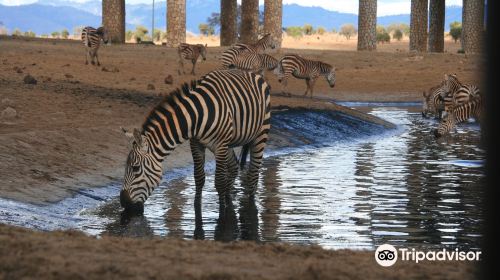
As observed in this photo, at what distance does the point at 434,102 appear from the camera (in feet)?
89.2

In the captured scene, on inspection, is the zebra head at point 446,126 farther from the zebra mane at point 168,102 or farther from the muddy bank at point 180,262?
the muddy bank at point 180,262

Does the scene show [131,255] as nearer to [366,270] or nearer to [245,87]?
[366,270]

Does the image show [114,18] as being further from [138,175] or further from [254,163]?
[138,175]

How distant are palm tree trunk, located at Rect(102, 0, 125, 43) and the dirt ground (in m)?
5.35

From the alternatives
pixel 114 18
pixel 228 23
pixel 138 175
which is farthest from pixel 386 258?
pixel 228 23

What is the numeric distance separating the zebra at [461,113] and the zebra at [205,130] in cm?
805

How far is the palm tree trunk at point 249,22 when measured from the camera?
149 feet

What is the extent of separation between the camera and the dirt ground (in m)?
5.69

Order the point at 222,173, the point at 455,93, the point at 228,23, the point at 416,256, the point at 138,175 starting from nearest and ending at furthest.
→ the point at 416,256 → the point at 138,175 → the point at 222,173 → the point at 455,93 → the point at 228,23

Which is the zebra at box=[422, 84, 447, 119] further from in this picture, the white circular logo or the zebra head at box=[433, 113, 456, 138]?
the white circular logo

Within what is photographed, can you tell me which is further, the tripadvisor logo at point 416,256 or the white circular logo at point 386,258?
the tripadvisor logo at point 416,256

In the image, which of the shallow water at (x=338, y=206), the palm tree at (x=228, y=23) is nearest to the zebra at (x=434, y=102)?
the shallow water at (x=338, y=206)

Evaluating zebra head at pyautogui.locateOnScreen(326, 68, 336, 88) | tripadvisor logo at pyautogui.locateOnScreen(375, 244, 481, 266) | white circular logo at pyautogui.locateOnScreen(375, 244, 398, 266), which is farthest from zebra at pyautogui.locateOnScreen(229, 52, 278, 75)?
white circular logo at pyautogui.locateOnScreen(375, 244, 398, 266)

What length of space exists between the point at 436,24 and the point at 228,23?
11552mm
